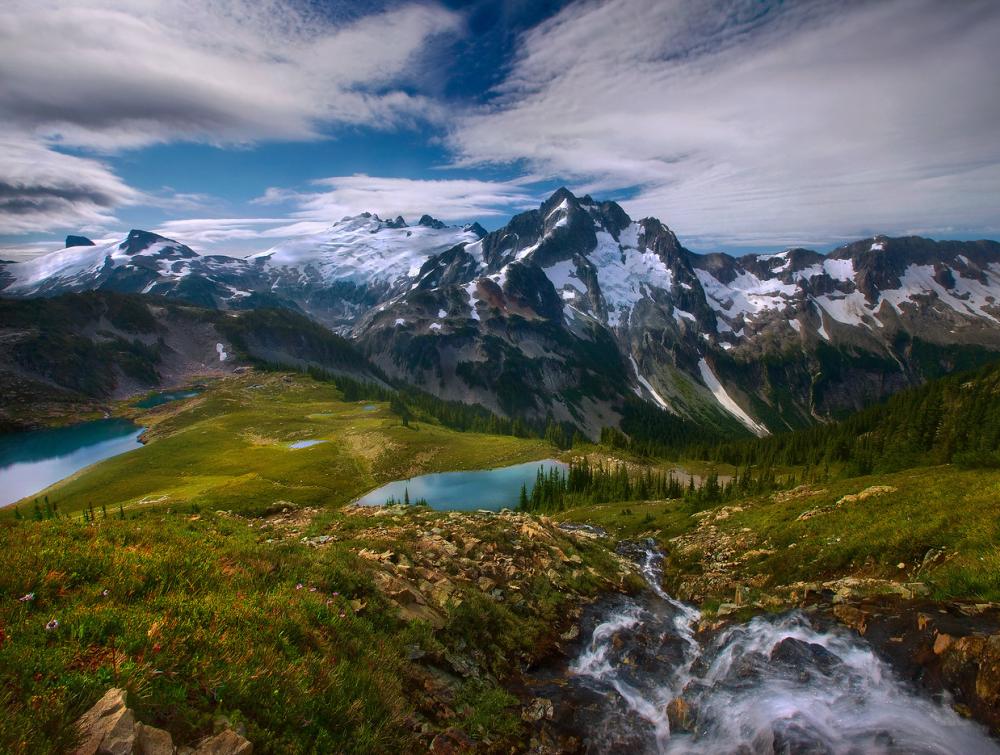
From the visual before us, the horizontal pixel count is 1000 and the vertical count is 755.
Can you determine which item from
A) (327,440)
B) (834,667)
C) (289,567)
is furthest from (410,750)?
(327,440)

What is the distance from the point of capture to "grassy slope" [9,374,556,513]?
8438 centimetres

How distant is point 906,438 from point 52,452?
246 meters

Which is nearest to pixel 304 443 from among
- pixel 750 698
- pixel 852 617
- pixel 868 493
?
pixel 868 493

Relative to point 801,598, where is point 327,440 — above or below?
below

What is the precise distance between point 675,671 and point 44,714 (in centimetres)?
2192

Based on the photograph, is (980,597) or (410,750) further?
(980,597)

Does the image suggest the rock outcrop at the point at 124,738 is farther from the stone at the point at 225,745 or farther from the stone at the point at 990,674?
the stone at the point at 990,674

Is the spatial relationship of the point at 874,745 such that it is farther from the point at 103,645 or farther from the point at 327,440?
the point at 327,440

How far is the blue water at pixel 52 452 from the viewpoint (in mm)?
121875

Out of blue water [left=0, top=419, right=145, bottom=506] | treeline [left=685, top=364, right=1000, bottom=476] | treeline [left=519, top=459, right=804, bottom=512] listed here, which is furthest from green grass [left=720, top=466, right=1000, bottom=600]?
blue water [left=0, top=419, right=145, bottom=506]

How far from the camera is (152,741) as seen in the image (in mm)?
7047

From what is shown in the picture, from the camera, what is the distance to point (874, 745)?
13711 mm

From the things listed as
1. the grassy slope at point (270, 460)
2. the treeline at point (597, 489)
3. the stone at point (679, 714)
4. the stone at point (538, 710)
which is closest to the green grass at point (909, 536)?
the stone at point (679, 714)

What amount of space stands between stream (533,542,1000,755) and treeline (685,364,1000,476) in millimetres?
25778
